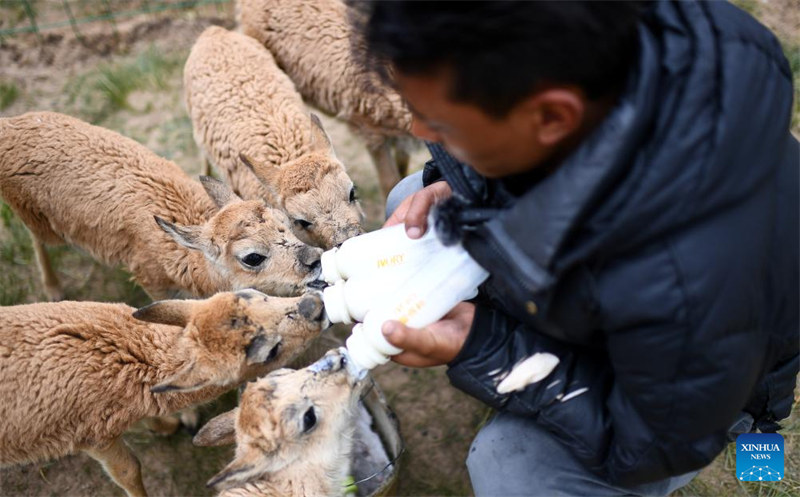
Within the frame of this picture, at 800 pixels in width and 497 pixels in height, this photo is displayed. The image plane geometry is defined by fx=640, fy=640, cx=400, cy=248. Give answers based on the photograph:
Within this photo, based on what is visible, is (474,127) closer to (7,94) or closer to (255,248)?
(255,248)

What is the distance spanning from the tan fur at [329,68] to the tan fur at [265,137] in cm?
24

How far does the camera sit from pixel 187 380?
9.67 feet

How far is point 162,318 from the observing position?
123 inches

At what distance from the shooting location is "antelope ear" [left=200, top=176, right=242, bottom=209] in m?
3.97

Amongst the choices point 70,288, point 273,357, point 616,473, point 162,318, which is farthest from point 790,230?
point 70,288

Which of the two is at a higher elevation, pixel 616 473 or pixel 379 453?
pixel 616 473

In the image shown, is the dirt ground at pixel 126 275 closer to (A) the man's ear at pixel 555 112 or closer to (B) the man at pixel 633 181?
Answer: (B) the man at pixel 633 181

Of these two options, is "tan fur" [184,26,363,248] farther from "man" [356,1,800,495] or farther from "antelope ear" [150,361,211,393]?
"man" [356,1,800,495]

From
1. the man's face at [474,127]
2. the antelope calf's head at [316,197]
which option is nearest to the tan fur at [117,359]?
the antelope calf's head at [316,197]

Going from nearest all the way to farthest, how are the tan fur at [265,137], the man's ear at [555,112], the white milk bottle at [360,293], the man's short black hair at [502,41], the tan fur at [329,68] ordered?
the man's short black hair at [502,41] → the man's ear at [555,112] → the white milk bottle at [360,293] → the tan fur at [265,137] → the tan fur at [329,68]

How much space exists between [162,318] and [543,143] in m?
2.14

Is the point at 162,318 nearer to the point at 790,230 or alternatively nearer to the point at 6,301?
the point at 6,301

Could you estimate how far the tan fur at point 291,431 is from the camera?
271 centimetres

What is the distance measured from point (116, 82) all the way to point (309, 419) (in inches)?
185
